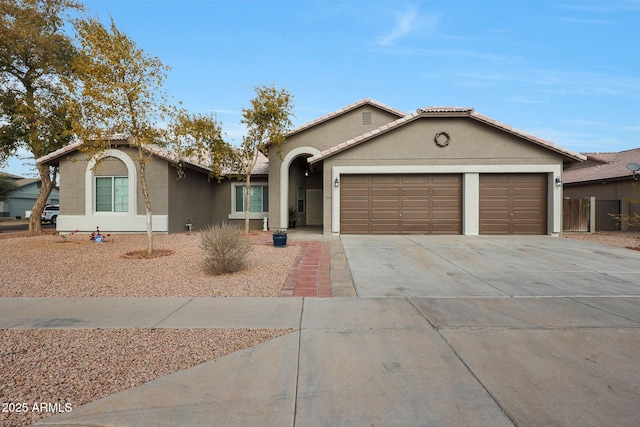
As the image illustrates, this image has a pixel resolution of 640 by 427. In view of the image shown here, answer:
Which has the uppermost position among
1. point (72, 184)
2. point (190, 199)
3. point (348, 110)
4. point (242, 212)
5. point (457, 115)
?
point (348, 110)

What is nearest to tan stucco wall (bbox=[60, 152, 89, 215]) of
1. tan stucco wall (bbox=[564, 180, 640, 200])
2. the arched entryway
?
the arched entryway

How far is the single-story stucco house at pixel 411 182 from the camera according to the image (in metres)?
15.4

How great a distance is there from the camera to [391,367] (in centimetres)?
376

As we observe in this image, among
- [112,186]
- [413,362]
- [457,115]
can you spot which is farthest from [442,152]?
[112,186]

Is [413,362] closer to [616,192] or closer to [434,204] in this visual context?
[434,204]

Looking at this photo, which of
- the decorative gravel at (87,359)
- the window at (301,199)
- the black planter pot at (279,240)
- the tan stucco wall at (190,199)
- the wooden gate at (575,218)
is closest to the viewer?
the decorative gravel at (87,359)

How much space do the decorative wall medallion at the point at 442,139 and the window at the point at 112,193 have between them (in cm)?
1407

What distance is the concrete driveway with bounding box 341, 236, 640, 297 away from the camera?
690cm

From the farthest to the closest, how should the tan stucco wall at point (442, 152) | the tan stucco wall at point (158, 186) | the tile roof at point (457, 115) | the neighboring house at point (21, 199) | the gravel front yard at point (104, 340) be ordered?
the neighboring house at point (21, 199) → the tan stucco wall at point (158, 186) → the tan stucco wall at point (442, 152) → the tile roof at point (457, 115) → the gravel front yard at point (104, 340)

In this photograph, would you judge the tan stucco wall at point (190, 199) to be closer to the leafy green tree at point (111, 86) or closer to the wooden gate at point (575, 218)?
the leafy green tree at point (111, 86)

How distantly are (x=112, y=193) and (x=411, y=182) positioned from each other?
1363cm

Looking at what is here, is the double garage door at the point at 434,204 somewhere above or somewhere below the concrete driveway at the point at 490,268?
above

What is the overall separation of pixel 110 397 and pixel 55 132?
1887 centimetres

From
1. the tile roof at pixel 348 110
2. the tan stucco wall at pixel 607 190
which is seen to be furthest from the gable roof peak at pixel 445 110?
the tan stucco wall at pixel 607 190
